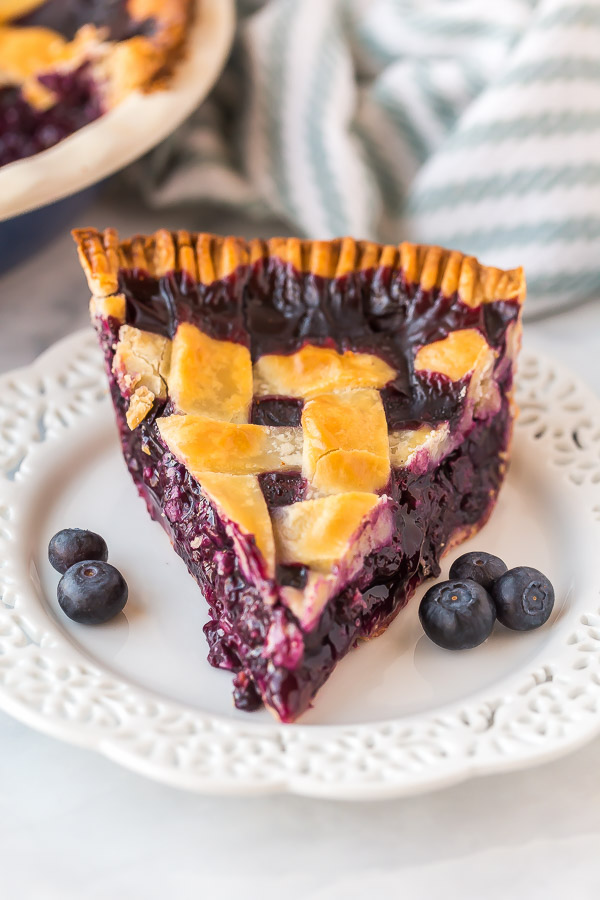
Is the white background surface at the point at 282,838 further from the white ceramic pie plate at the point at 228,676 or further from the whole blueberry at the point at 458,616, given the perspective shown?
the whole blueberry at the point at 458,616

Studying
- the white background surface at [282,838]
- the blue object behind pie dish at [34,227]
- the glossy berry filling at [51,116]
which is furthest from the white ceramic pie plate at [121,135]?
the white background surface at [282,838]

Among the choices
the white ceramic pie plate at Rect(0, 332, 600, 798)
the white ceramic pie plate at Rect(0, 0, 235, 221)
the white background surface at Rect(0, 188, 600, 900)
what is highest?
the white ceramic pie plate at Rect(0, 0, 235, 221)

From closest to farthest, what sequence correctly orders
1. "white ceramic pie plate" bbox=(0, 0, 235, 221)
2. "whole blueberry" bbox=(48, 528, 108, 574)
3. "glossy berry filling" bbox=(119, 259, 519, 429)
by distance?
"whole blueberry" bbox=(48, 528, 108, 574), "glossy berry filling" bbox=(119, 259, 519, 429), "white ceramic pie plate" bbox=(0, 0, 235, 221)

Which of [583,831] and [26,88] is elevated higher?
[26,88]

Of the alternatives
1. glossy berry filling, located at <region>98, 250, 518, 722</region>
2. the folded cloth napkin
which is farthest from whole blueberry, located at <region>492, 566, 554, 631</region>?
the folded cloth napkin

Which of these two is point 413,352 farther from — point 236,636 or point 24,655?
point 24,655

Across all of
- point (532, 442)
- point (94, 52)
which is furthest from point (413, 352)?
point (94, 52)

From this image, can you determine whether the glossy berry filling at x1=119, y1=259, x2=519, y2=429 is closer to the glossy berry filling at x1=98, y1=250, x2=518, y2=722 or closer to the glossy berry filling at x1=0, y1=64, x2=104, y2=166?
the glossy berry filling at x1=98, y1=250, x2=518, y2=722
